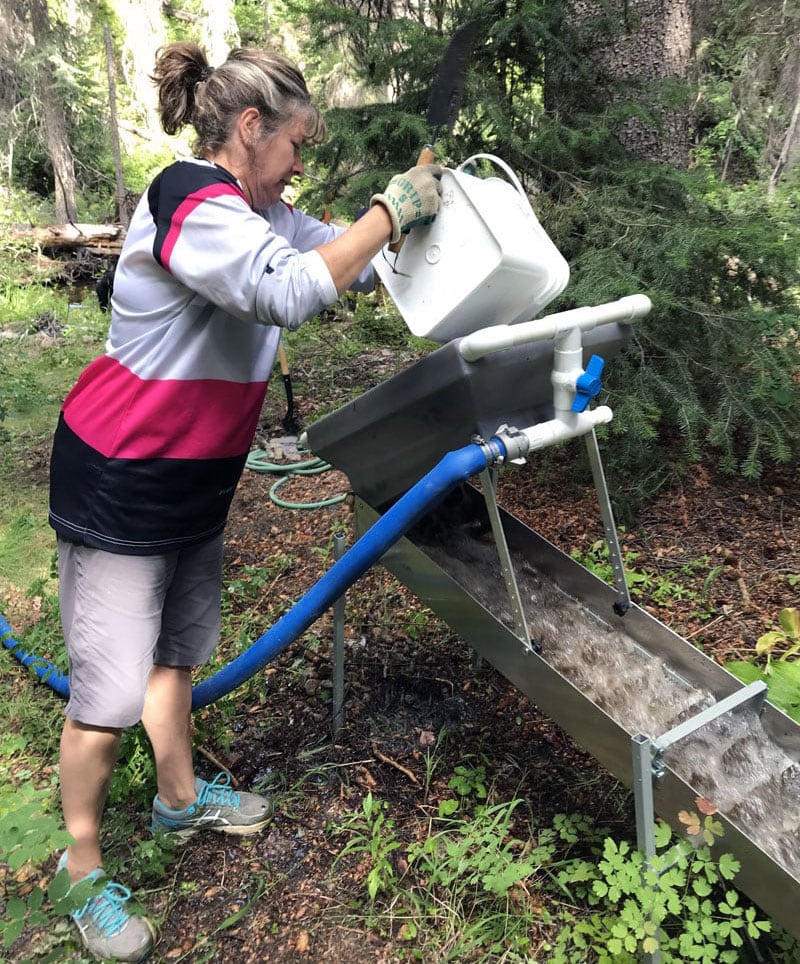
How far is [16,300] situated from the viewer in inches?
324

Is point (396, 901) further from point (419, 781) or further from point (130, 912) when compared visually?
point (130, 912)

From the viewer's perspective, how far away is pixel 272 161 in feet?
4.87

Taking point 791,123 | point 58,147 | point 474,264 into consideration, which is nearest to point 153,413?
point 474,264

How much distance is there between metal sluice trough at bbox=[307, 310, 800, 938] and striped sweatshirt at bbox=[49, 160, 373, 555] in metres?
0.28

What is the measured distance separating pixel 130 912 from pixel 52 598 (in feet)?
5.25

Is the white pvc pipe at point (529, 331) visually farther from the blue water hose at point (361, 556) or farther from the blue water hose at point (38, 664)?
the blue water hose at point (38, 664)

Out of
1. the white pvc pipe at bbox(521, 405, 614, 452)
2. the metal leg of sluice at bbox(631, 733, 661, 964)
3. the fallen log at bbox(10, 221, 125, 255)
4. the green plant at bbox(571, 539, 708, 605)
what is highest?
the white pvc pipe at bbox(521, 405, 614, 452)

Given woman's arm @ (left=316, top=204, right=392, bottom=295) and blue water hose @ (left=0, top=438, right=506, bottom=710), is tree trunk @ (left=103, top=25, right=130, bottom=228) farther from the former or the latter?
woman's arm @ (left=316, top=204, right=392, bottom=295)

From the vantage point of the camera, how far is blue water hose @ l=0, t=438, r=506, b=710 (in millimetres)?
1312

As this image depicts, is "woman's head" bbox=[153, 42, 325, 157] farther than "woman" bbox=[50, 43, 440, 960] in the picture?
Yes

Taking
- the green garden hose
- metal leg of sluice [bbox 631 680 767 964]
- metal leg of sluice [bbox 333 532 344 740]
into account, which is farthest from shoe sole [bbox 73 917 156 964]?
the green garden hose

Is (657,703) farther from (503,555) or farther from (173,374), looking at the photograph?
(173,374)

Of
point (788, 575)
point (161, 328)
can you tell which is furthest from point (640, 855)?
point (788, 575)

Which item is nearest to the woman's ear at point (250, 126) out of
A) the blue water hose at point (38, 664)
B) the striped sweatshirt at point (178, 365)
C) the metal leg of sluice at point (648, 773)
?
the striped sweatshirt at point (178, 365)
